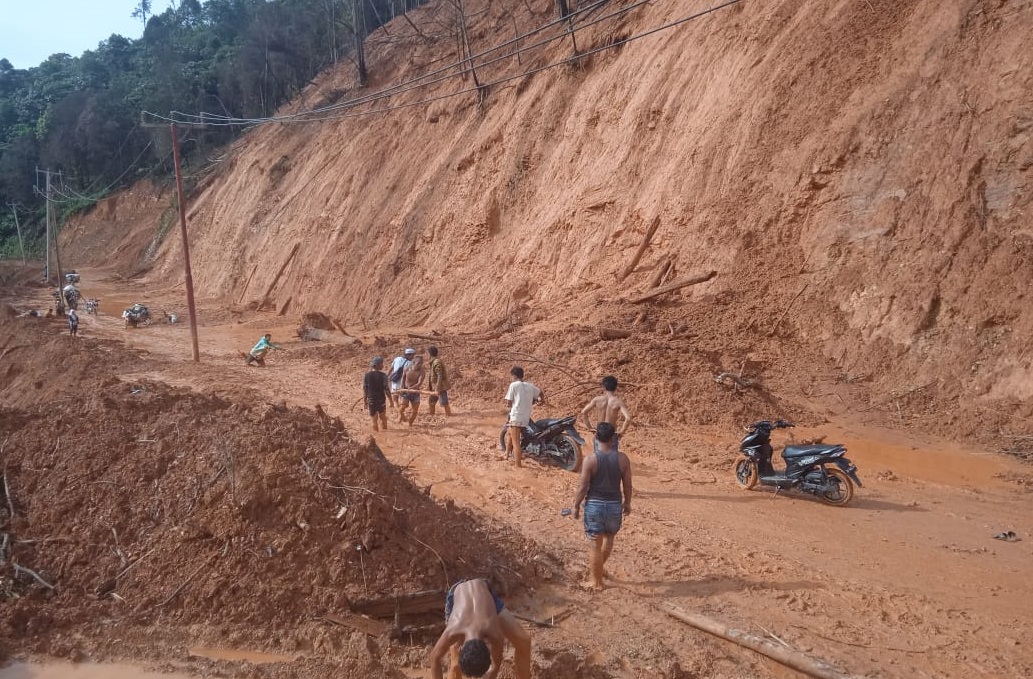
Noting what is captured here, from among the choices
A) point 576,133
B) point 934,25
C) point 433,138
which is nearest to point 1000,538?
point 934,25

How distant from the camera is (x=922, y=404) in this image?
1001 centimetres

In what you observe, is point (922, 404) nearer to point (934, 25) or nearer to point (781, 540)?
point (781, 540)

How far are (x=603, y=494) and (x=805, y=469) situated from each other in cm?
318

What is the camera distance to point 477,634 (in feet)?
12.2

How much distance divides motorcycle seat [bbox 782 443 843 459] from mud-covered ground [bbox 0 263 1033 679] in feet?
1.72

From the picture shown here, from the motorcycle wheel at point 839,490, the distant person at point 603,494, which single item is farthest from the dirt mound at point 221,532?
the motorcycle wheel at point 839,490

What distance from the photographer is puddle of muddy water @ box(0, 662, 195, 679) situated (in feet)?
15.3

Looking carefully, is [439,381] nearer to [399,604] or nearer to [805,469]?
[805,469]

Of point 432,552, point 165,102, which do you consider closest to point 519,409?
point 432,552

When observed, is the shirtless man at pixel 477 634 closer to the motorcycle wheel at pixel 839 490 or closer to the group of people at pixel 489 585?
the group of people at pixel 489 585

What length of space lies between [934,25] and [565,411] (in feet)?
32.7

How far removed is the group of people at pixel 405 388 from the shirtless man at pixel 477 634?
6.37 metres

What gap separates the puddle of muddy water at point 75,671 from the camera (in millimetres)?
4660

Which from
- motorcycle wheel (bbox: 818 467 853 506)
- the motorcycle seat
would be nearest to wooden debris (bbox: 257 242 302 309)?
the motorcycle seat
